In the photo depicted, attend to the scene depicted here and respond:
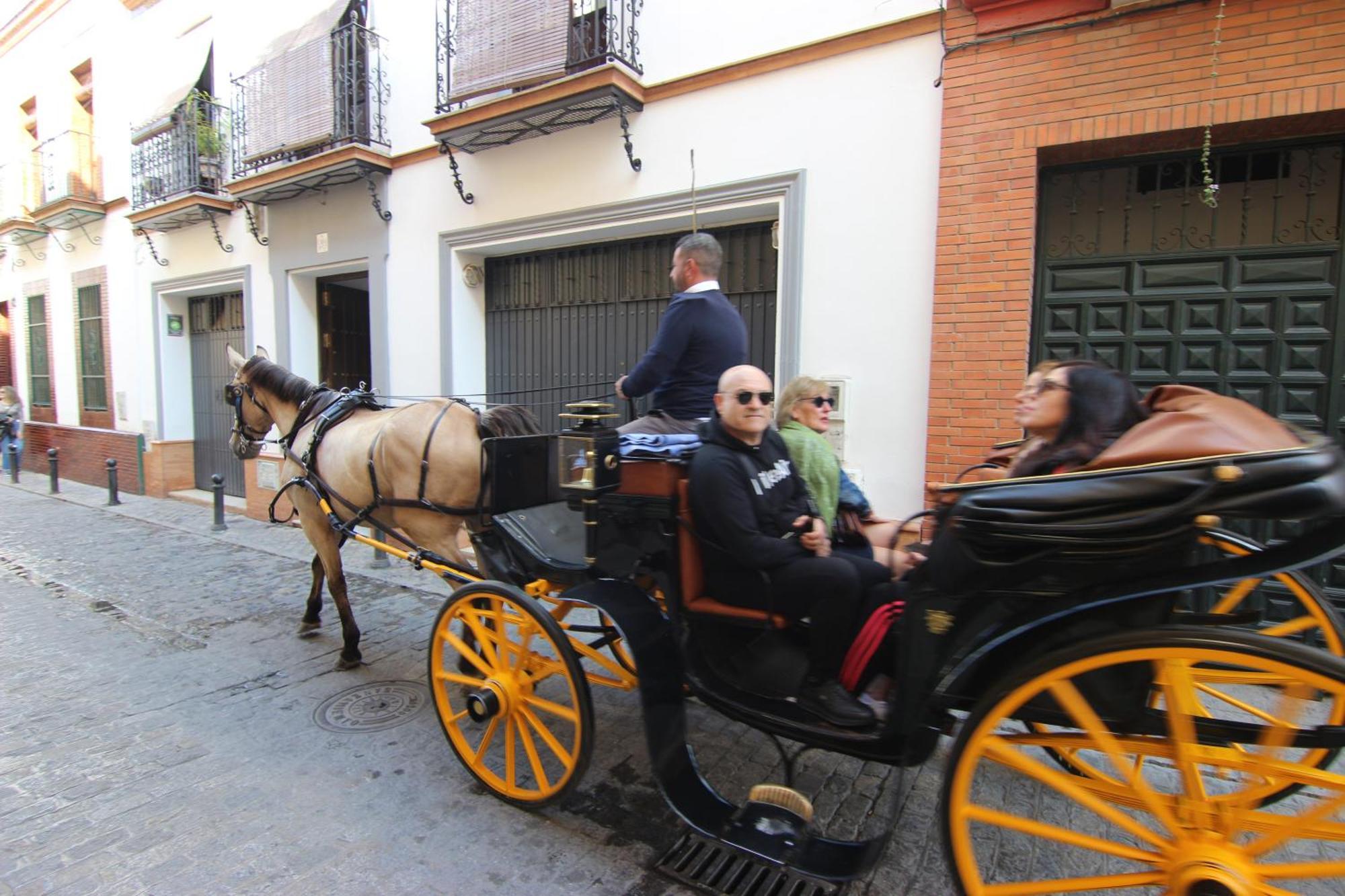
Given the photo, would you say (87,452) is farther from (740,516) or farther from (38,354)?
(740,516)

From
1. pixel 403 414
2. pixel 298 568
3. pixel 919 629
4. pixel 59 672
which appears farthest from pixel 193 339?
pixel 919 629

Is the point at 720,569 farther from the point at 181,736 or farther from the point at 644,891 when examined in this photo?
the point at 181,736

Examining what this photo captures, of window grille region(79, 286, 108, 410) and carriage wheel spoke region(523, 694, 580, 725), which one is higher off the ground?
window grille region(79, 286, 108, 410)

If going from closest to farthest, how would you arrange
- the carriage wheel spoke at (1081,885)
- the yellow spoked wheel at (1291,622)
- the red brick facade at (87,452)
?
the carriage wheel spoke at (1081,885) < the yellow spoked wheel at (1291,622) < the red brick facade at (87,452)

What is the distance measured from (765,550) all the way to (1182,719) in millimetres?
1195

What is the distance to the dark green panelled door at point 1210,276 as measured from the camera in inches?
155

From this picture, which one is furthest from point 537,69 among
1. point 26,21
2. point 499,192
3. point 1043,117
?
point 26,21

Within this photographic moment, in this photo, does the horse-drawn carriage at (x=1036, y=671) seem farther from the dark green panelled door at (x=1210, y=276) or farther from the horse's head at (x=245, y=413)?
the horse's head at (x=245, y=413)

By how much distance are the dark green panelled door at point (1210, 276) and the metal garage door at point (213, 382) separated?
10527mm

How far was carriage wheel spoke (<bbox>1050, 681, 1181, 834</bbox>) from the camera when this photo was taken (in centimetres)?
166

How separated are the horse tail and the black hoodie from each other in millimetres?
1787

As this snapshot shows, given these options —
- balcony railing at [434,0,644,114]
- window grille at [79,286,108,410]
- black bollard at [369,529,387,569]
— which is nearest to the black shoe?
balcony railing at [434,0,644,114]

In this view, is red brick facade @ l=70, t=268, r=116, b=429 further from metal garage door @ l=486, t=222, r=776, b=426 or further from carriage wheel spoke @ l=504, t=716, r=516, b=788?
carriage wheel spoke @ l=504, t=716, r=516, b=788

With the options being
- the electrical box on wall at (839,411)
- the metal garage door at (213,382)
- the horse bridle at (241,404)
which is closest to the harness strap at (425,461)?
the horse bridle at (241,404)
